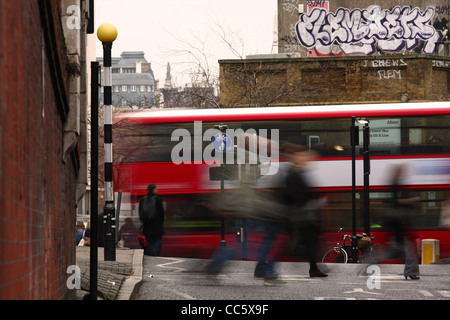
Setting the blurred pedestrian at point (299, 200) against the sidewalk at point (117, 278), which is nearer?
the sidewalk at point (117, 278)

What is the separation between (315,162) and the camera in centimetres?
1814

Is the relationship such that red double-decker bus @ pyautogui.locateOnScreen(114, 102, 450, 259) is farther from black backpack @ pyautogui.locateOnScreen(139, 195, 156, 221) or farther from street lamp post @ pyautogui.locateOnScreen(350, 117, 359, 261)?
black backpack @ pyautogui.locateOnScreen(139, 195, 156, 221)

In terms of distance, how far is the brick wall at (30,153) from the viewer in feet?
11.0

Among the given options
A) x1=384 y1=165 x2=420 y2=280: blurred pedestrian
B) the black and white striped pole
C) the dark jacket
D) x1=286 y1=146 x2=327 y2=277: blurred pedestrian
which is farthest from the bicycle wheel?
x1=286 y1=146 x2=327 y2=277: blurred pedestrian

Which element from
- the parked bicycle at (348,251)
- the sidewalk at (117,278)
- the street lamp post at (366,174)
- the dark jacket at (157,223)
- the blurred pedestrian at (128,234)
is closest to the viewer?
the sidewalk at (117,278)

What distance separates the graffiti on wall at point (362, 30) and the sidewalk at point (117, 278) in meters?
19.8

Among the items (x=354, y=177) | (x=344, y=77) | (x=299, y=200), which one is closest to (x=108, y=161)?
(x=354, y=177)

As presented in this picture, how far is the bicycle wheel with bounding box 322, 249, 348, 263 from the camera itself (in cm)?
1805

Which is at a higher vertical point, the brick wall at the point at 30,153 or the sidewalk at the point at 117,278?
the brick wall at the point at 30,153

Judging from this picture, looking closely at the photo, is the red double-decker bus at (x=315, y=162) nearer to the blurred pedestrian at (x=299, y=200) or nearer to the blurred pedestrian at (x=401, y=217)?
the blurred pedestrian at (x=401, y=217)

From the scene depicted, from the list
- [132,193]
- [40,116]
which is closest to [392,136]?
[132,193]

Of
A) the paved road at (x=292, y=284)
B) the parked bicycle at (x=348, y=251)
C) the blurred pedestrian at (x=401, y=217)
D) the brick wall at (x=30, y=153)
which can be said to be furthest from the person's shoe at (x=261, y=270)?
the parked bicycle at (x=348, y=251)

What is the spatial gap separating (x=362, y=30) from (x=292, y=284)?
22904mm

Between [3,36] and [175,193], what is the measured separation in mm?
15432
